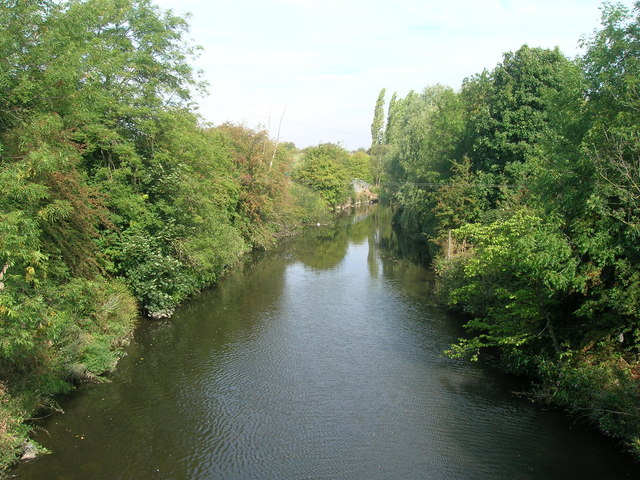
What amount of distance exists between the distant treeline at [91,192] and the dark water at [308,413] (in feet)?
5.25

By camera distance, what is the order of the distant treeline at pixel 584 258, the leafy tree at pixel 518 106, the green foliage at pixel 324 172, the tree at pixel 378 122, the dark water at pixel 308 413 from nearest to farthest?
the dark water at pixel 308 413, the distant treeline at pixel 584 258, the leafy tree at pixel 518 106, the green foliage at pixel 324 172, the tree at pixel 378 122

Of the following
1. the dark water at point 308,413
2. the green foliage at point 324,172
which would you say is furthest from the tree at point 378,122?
the dark water at point 308,413

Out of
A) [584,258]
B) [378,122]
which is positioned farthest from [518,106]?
[378,122]

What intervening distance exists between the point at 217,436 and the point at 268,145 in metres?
30.5

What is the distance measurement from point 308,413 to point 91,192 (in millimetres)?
11060

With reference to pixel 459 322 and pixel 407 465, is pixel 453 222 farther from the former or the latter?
pixel 407 465

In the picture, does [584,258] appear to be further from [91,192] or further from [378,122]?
[378,122]

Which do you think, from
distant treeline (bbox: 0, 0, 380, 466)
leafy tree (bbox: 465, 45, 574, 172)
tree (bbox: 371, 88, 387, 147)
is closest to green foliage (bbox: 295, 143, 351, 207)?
distant treeline (bbox: 0, 0, 380, 466)

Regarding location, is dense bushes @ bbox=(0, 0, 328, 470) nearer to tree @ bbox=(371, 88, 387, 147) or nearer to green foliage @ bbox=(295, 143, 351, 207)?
green foliage @ bbox=(295, 143, 351, 207)

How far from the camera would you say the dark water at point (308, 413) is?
12133mm

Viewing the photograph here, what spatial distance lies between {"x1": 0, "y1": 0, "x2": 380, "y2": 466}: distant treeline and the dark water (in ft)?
5.25

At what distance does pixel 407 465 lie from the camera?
12.3 meters

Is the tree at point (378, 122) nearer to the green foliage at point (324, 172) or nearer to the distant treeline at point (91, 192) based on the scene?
the green foliage at point (324, 172)

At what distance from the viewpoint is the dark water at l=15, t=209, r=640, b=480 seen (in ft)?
39.8
